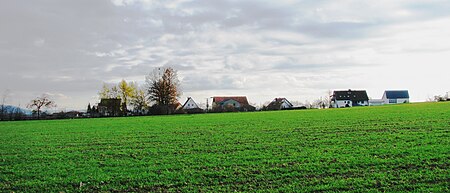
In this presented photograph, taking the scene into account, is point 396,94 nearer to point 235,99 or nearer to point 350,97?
point 350,97

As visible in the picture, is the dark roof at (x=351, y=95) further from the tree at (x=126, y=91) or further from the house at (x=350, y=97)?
the tree at (x=126, y=91)

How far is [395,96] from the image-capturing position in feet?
500

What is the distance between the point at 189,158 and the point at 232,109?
7413 centimetres

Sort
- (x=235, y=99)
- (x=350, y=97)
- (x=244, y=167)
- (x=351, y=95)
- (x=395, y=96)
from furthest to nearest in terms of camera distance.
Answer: (x=395, y=96), (x=351, y=95), (x=350, y=97), (x=235, y=99), (x=244, y=167)

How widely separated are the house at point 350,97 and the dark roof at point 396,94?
10.4 metres

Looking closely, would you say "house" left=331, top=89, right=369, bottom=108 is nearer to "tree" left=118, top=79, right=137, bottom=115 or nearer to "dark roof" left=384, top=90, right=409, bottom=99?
"dark roof" left=384, top=90, right=409, bottom=99

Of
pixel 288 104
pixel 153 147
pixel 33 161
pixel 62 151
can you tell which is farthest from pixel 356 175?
pixel 288 104

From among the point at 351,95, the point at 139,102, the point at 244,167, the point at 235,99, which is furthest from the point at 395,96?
the point at 244,167

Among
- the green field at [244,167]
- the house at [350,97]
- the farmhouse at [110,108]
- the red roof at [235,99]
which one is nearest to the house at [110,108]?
the farmhouse at [110,108]

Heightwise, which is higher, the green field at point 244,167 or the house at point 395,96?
the house at point 395,96

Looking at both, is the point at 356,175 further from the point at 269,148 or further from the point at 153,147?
the point at 153,147

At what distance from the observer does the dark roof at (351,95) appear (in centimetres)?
14650

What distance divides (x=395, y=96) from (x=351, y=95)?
2073cm

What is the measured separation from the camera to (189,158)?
15945 millimetres
